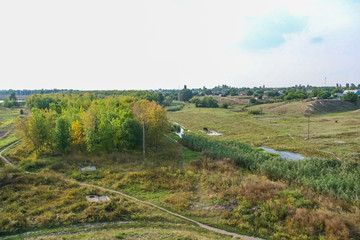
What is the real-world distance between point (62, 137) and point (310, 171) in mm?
28043

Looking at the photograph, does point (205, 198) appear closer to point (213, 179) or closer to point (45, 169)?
point (213, 179)

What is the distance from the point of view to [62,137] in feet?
92.4

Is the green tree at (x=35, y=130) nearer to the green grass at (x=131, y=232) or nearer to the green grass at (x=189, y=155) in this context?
the green grass at (x=189, y=155)

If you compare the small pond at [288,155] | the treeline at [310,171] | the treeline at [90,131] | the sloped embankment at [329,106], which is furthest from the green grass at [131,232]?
the sloped embankment at [329,106]

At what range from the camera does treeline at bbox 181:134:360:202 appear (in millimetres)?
18406

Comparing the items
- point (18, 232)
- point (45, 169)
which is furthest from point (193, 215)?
point (45, 169)

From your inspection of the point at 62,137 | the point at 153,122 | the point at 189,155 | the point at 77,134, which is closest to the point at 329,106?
the point at 189,155

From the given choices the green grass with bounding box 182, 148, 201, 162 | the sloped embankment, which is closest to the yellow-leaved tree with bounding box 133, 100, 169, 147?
the green grass with bounding box 182, 148, 201, 162

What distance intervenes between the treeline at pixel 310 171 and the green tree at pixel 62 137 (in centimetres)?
1760

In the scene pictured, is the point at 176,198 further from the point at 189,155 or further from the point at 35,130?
the point at 35,130

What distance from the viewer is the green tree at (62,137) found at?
1097 inches

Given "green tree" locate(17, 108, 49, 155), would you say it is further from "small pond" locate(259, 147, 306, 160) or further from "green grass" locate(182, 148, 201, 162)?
"small pond" locate(259, 147, 306, 160)

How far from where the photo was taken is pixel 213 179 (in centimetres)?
2066

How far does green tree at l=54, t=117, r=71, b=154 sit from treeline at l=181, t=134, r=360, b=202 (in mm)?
17604
